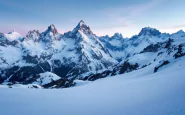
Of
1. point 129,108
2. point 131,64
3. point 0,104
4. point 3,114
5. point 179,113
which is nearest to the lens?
point 179,113

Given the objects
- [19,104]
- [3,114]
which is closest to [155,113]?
[3,114]

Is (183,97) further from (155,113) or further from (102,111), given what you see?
(102,111)

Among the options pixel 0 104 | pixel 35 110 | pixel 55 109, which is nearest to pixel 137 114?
pixel 55 109

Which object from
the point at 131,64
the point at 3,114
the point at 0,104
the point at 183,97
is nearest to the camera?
the point at 183,97

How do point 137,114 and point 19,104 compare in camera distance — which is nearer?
point 137,114

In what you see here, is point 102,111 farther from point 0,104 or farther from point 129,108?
point 0,104

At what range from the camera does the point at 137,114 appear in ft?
31.6

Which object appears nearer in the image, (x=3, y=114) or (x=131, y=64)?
(x=3, y=114)

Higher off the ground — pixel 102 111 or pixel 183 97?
pixel 183 97

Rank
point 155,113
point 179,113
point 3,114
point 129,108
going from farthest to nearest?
point 3,114 → point 129,108 → point 155,113 → point 179,113

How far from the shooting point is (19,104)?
1577 cm

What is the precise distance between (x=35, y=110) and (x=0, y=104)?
5.02 metres

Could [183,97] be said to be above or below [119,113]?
above

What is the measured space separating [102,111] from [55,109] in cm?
469
